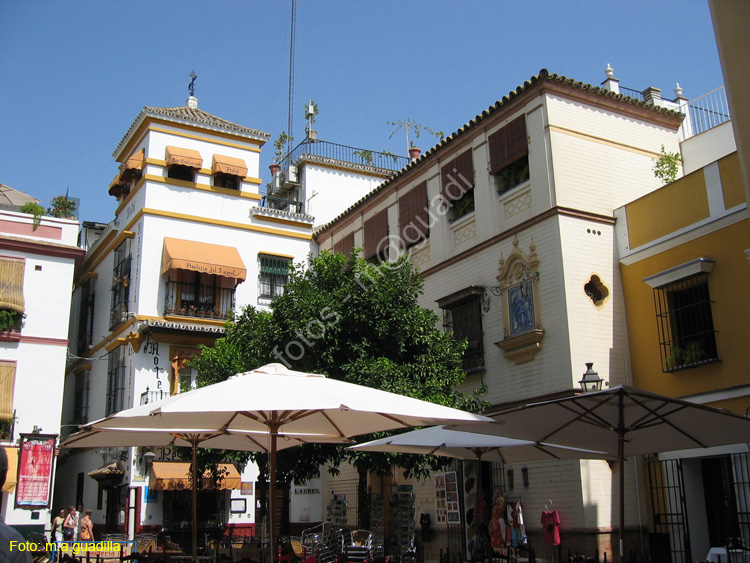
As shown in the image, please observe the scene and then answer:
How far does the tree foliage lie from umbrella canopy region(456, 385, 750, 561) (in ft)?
16.5

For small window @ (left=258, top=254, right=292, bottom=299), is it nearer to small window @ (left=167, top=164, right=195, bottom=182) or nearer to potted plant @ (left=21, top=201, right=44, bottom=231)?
small window @ (left=167, top=164, right=195, bottom=182)

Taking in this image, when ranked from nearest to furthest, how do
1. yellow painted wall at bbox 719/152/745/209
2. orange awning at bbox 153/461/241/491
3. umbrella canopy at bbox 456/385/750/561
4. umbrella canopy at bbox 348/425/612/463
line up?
umbrella canopy at bbox 456/385/750/561 < umbrella canopy at bbox 348/425/612/463 < yellow painted wall at bbox 719/152/745/209 < orange awning at bbox 153/461/241/491

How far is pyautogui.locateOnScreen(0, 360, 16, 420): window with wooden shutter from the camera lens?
22156 millimetres

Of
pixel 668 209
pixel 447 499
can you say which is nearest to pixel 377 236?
pixel 447 499

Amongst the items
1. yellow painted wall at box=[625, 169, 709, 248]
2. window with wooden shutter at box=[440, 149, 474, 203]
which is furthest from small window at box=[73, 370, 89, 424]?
yellow painted wall at box=[625, 169, 709, 248]

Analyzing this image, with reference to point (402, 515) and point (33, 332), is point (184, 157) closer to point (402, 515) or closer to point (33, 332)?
point (33, 332)

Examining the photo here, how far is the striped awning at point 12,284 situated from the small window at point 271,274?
24.9ft

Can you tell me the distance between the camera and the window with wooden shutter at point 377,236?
21906 mm

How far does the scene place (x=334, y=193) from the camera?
2866 cm

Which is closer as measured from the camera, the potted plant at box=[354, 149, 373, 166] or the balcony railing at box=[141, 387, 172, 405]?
the balcony railing at box=[141, 387, 172, 405]

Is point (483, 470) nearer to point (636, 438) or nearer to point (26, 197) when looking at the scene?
point (636, 438)

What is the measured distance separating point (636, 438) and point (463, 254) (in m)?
9.13

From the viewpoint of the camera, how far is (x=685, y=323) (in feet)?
47.4

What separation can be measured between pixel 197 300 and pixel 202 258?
1.49 meters
